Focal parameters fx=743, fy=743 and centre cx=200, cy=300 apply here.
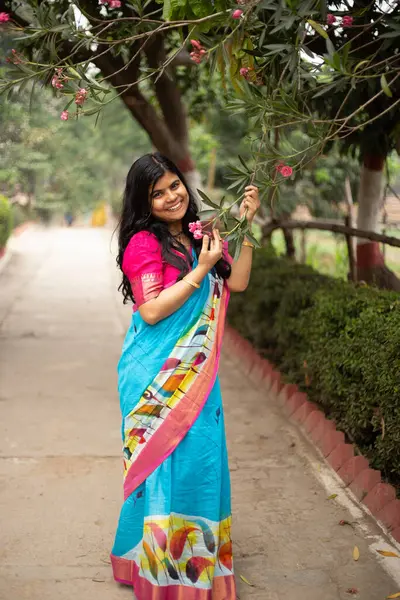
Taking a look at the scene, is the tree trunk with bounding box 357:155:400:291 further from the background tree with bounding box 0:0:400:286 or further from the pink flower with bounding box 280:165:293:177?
the pink flower with bounding box 280:165:293:177

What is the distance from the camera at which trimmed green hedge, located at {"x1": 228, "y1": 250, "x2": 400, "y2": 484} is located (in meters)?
3.84

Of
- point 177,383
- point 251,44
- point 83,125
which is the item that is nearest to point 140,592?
point 177,383

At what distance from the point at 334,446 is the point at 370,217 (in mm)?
2759

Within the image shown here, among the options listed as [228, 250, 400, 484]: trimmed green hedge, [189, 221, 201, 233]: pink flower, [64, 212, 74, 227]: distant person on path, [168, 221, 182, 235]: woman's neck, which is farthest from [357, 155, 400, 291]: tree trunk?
[64, 212, 74, 227]: distant person on path

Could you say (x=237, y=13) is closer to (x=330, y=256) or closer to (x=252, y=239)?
(x=252, y=239)

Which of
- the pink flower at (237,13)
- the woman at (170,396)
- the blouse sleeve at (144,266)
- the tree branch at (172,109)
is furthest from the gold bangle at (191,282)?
the tree branch at (172,109)

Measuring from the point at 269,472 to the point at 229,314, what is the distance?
159 inches

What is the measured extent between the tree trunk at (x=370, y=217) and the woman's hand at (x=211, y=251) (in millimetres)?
3998

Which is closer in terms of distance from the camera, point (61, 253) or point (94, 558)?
point (94, 558)

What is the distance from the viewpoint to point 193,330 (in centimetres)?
291

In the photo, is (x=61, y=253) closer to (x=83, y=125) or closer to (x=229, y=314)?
(x=229, y=314)

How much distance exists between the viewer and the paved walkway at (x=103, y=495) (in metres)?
3.29

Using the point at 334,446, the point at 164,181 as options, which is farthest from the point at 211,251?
the point at 334,446

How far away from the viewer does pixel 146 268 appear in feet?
9.44
